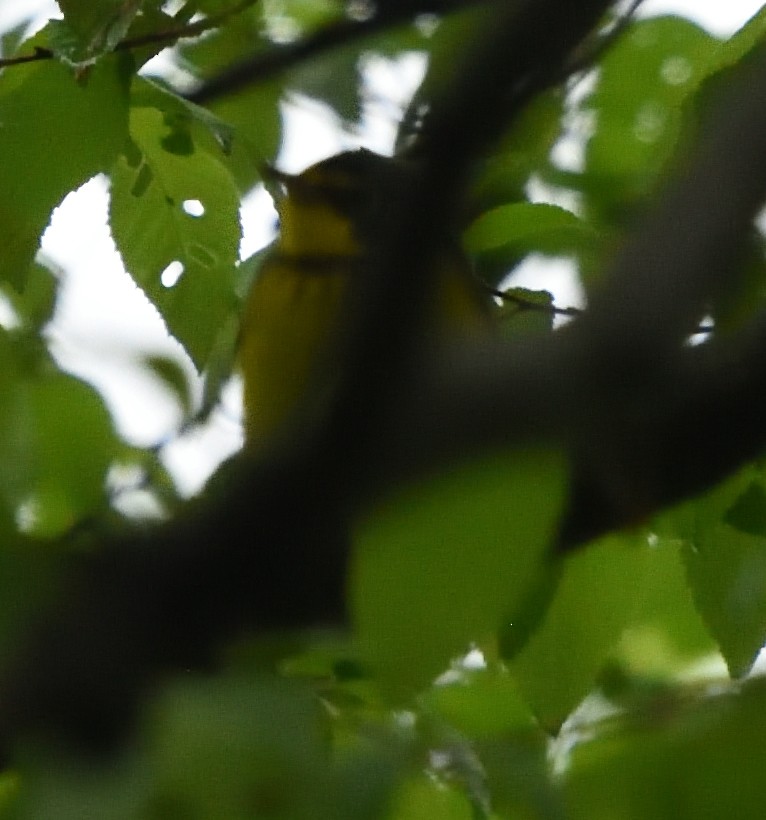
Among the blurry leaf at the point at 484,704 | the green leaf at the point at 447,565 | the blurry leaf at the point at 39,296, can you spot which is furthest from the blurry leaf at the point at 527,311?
the green leaf at the point at 447,565

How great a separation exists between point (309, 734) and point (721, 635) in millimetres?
638

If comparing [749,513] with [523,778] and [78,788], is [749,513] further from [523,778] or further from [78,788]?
[78,788]

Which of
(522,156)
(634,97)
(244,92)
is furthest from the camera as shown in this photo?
(634,97)

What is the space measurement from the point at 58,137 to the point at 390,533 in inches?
25.6

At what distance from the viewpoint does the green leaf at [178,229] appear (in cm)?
137

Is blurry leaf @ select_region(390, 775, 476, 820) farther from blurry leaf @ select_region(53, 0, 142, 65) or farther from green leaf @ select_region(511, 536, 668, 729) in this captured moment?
blurry leaf @ select_region(53, 0, 142, 65)

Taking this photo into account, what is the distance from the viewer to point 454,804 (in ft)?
3.45

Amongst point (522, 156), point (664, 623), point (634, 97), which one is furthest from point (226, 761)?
point (634, 97)

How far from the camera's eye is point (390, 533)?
2.16 ft

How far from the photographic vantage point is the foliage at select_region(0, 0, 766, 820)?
60cm

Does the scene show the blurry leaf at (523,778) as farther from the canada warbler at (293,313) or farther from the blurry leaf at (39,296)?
the canada warbler at (293,313)

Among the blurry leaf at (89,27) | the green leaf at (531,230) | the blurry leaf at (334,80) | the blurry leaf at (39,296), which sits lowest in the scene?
the green leaf at (531,230)

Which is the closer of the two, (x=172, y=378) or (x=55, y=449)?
(x=55, y=449)

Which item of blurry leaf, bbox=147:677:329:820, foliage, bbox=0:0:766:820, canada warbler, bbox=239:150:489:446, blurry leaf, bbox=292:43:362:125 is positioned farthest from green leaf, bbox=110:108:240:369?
blurry leaf, bbox=147:677:329:820
